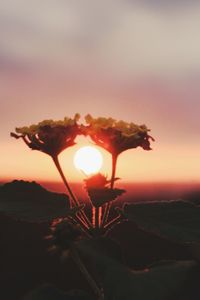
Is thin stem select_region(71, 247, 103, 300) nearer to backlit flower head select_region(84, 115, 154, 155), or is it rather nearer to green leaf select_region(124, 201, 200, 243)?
green leaf select_region(124, 201, 200, 243)

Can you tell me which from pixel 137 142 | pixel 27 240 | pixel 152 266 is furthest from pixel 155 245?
pixel 152 266

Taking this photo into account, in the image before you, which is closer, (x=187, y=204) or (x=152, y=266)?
(x=152, y=266)

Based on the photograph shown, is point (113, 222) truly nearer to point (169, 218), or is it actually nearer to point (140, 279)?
point (169, 218)

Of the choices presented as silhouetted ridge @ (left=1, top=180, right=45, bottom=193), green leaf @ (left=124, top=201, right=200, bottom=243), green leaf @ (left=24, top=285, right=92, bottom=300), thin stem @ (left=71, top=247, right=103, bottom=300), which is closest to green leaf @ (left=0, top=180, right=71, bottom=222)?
silhouetted ridge @ (left=1, top=180, right=45, bottom=193)

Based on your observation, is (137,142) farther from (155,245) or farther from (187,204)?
(155,245)

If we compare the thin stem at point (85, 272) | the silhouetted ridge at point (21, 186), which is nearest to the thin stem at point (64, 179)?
the silhouetted ridge at point (21, 186)

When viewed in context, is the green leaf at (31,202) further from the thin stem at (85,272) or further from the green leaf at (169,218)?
the green leaf at (169,218)

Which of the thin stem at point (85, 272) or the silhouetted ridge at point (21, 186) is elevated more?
the silhouetted ridge at point (21, 186)
